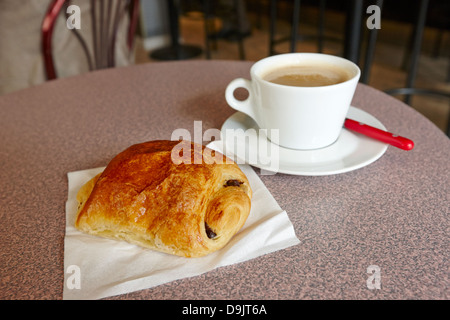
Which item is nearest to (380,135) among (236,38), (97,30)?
(97,30)

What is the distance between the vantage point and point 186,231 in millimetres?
413

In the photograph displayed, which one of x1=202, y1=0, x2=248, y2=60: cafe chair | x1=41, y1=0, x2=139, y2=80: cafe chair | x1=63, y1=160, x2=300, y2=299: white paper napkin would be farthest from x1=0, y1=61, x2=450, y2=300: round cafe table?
x1=202, y1=0, x2=248, y2=60: cafe chair

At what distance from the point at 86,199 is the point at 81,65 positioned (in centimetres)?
124

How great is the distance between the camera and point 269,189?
0.55 meters

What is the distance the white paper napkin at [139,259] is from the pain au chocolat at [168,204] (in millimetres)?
11

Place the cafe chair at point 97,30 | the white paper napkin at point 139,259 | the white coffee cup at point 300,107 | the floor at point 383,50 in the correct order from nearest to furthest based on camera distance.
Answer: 1. the white paper napkin at point 139,259
2. the white coffee cup at point 300,107
3. the cafe chair at point 97,30
4. the floor at point 383,50

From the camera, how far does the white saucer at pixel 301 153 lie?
1.80 feet

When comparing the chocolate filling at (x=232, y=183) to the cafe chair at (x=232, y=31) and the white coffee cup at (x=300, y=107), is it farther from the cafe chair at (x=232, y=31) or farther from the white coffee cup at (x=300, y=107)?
the cafe chair at (x=232, y=31)

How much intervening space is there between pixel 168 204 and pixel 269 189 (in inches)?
7.0

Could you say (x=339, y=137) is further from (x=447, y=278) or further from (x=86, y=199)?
(x=86, y=199)

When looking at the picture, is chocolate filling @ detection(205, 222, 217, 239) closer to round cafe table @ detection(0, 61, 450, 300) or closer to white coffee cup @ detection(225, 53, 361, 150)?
round cafe table @ detection(0, 61, 450, 300)

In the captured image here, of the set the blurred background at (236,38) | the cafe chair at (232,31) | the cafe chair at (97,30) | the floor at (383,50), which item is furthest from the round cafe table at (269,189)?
the cafe chair at (232,31)

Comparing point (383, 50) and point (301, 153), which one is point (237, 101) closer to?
point (301, 153)

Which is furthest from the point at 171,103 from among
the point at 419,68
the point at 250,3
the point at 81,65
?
the point at 250,3
